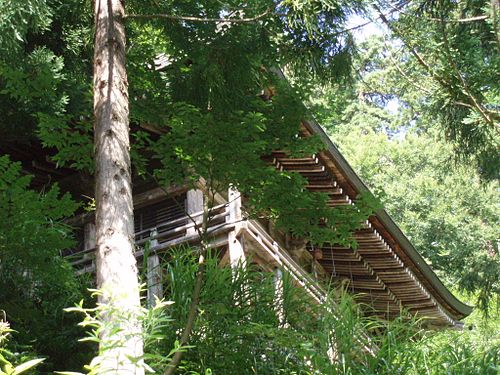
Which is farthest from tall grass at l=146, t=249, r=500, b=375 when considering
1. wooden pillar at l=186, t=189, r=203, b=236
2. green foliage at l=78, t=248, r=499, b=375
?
wooden pillar at l=186, t=189, r=203, b=236

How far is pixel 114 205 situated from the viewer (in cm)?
518

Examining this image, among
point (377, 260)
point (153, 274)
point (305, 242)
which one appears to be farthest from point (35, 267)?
point (377, 260)

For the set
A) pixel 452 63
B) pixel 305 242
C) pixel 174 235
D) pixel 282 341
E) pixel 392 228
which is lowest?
pixel 282 341

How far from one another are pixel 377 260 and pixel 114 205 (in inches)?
364

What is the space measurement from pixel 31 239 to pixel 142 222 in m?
6.01

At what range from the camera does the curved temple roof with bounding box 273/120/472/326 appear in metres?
11.1

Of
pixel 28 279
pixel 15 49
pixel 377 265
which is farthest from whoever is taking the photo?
pixel 377 265

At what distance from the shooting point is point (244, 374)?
21.3 ft

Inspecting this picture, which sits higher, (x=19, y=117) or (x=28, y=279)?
(x=19, y=117)

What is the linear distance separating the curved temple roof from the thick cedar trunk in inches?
162

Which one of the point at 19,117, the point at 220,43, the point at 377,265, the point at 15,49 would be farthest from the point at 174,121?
the point at 377,265

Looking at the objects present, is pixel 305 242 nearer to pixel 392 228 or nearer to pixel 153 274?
pixel 392 228

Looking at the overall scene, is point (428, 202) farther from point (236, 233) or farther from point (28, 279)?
point (28, 279)

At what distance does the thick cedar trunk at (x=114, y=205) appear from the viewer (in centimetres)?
453
